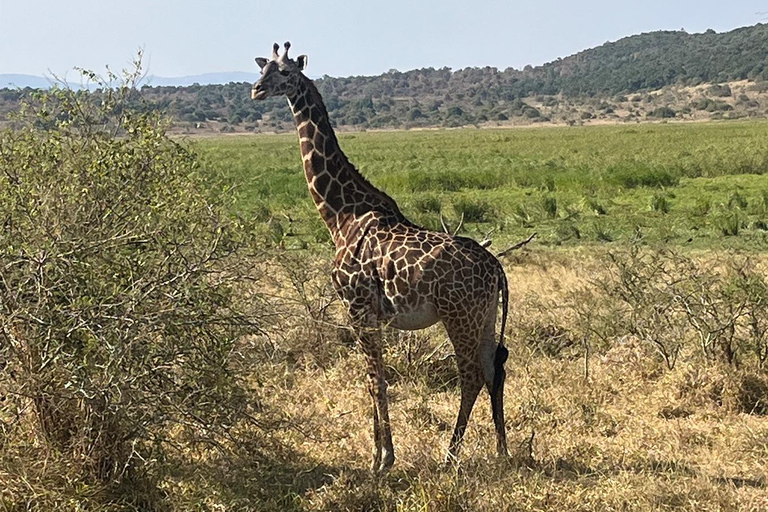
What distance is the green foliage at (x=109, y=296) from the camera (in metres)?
4.58

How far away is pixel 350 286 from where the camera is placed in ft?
19.2

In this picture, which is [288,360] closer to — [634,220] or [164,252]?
[164,252]

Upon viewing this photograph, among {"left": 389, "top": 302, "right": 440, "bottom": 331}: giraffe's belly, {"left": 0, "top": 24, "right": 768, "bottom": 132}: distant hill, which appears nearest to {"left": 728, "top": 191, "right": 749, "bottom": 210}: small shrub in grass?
{"left": 389, "top": 302, "right": 440, "bottom": 331}: giraffe's belly

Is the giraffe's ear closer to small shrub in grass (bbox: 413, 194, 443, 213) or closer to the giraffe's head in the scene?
the giraffe's head

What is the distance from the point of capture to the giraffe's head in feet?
19.7

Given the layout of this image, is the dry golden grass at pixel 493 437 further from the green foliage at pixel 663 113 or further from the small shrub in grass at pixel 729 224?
the green foliage at pixel 663 113

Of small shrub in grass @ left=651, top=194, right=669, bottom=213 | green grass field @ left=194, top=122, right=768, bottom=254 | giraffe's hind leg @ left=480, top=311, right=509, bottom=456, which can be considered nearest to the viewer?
giraffe's hind leg @ left=480, top=311, right=509, bottom=456

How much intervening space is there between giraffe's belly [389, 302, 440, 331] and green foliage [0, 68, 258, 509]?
991 mm

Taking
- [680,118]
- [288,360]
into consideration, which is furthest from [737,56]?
[288,360]

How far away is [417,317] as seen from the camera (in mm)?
5711

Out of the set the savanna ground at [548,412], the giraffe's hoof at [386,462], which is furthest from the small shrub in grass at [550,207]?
the giraffe's hoof at [386,462]

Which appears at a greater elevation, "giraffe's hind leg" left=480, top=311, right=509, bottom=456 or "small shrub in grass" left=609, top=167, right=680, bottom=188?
"giraffe's hind leg" left=480, top=311, right=509, bottom=456

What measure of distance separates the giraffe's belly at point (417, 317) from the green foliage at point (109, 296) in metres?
0.99

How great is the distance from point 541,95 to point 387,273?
501 ft
